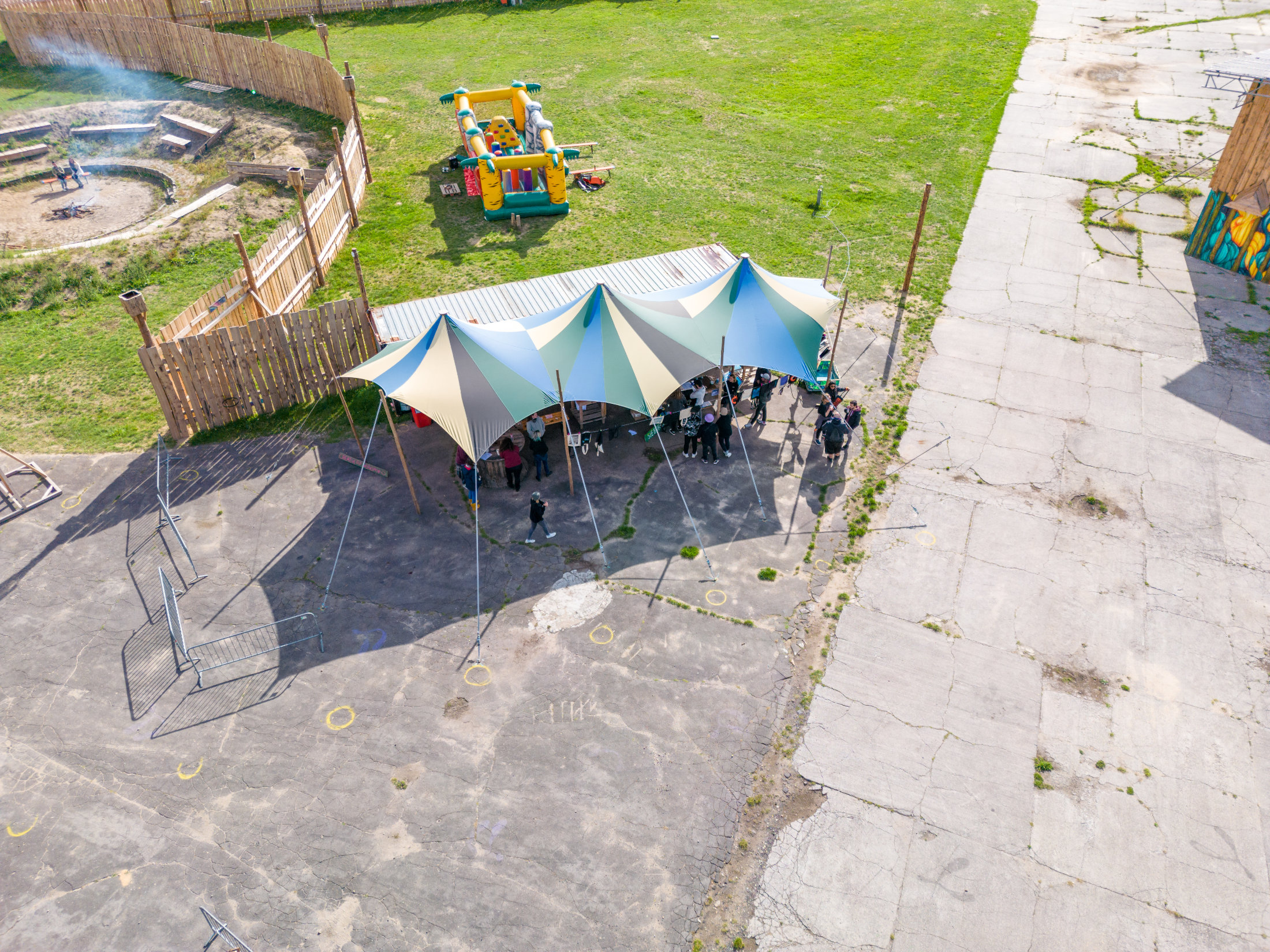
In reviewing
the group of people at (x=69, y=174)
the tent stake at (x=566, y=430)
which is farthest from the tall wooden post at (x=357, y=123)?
the tent stake at (x=566, y=430)

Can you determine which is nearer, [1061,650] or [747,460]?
[1061,650]

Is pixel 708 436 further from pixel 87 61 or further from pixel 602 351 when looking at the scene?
pixel 87 61

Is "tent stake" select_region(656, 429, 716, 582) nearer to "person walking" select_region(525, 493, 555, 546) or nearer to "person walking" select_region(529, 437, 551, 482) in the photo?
"person walking" select_region(529, 437, 551, 482)

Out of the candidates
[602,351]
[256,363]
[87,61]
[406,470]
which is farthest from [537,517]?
[87,61]

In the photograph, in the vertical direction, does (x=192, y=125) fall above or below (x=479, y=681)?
above

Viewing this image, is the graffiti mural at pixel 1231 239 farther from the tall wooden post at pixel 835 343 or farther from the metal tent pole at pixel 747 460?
the metal tent pole at pixel 747 460

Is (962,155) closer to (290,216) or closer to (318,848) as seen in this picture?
(290,216)

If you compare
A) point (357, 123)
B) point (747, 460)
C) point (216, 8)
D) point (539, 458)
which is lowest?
point (747, 460)
